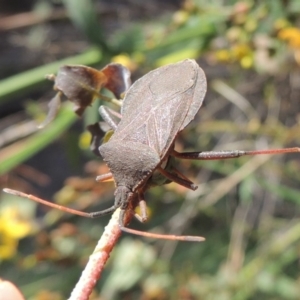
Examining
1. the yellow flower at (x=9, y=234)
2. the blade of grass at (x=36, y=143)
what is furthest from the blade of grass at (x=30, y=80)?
the yellow flower at (x=9, y=234)

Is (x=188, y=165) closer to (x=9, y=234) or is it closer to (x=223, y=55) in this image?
(x=223, y=55)

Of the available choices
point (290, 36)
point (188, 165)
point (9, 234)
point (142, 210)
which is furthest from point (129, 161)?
point (188, 165)

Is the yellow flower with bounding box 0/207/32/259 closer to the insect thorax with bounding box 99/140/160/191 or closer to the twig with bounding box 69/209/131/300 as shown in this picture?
the insect thorax with bounding box 99/140/160/191

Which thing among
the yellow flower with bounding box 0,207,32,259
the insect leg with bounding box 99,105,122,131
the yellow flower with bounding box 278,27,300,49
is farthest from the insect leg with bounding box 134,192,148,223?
the yellow flower with bounding box 0,207,32,259

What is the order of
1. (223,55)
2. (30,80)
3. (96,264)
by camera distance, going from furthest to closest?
(30,80) < (223,55) < (96,264)

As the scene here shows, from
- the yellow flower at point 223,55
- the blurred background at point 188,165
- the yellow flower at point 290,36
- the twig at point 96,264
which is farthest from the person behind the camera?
the blurred background at point 188,165

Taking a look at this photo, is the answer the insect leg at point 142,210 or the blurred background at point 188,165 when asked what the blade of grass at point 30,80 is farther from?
the insect leg at point 142,210

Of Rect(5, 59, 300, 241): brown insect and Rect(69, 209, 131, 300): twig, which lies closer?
Rect(69, 209, 131, 300): twig

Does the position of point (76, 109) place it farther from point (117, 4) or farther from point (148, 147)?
point (117, 4)
